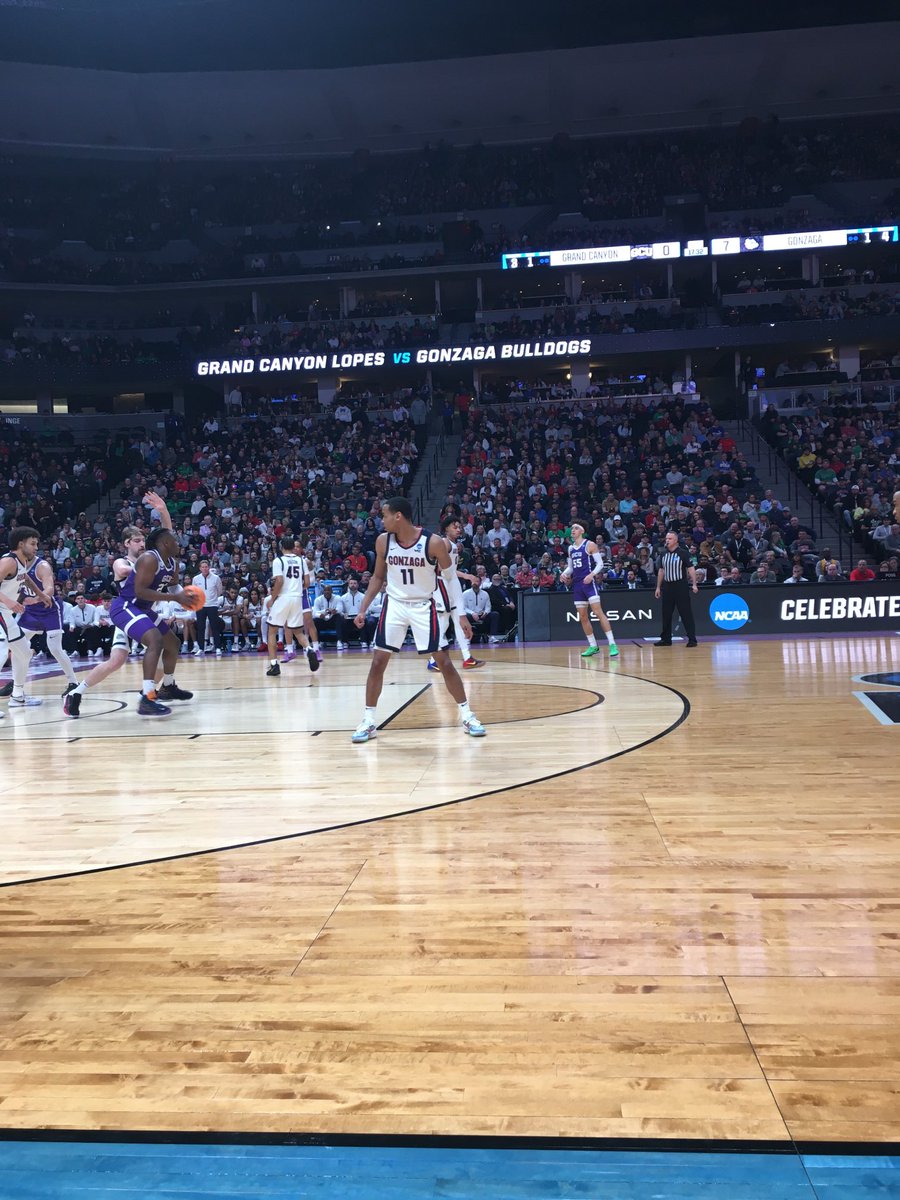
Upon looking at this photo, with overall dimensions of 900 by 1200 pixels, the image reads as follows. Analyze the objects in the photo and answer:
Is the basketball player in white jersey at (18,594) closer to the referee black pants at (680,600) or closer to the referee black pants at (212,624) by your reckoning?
the referee black pants at (212,624)

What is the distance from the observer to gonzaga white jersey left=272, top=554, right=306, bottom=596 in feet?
41.4

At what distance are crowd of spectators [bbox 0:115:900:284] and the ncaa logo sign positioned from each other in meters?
18.6

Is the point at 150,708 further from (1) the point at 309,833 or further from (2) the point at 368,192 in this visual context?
(2) the point at 368,192

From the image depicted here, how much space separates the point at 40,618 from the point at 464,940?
8.57 m

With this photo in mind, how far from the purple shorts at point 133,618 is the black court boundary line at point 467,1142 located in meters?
7.20

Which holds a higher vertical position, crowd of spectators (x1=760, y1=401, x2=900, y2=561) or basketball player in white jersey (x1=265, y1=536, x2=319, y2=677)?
crowd of spectators (x1=760, y1=401, x2=900, y2=561)

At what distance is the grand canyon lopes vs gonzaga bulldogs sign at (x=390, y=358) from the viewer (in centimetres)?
2886

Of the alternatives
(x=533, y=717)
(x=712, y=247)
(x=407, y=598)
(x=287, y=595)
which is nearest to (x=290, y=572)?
(x=287, y=595)

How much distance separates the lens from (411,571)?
6.82m

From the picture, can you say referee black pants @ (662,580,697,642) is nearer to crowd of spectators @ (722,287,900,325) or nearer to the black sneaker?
the black sneaker

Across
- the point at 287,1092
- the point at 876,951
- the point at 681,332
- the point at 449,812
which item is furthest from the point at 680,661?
the point at 681,332

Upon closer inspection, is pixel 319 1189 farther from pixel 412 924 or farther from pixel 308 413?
pixel 308 413

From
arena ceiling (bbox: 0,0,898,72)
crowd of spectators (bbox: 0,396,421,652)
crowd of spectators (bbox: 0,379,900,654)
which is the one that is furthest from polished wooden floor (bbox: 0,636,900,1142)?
arena ceiling (bbox: 0,0,898,72)

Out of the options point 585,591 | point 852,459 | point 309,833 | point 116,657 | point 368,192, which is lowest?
point 309,833
